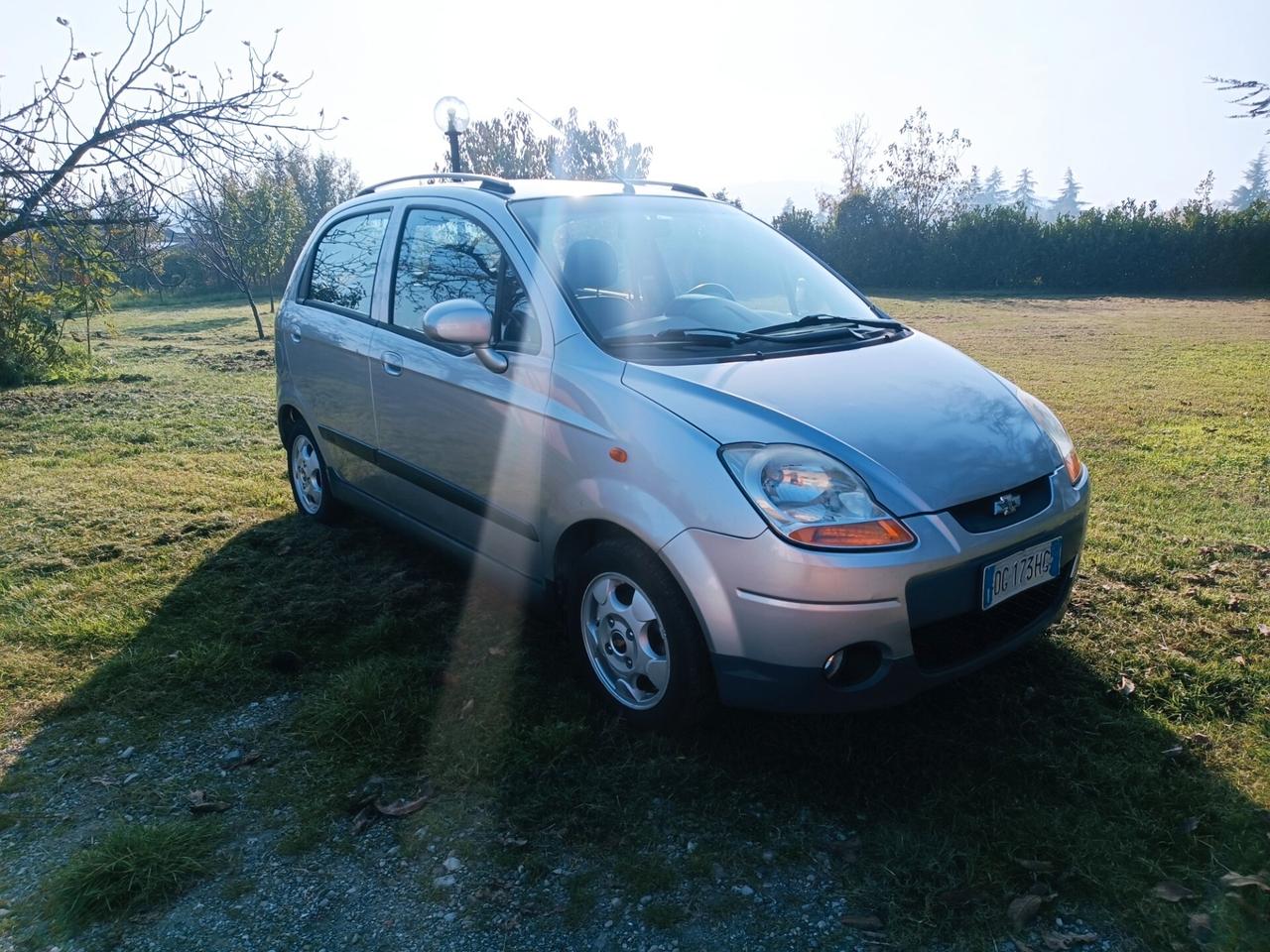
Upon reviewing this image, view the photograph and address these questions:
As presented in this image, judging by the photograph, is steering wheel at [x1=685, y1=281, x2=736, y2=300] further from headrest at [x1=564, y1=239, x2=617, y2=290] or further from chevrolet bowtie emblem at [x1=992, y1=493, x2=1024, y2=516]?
chevrolet bowtie emblem at [x1=992, y1=493, x2=1024, y2=516]

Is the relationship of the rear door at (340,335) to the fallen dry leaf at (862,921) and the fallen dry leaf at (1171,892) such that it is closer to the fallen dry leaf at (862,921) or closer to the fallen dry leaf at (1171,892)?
the fallen dry leaf at (862,921)

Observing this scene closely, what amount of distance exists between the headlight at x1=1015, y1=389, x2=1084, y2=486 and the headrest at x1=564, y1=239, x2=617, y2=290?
1.63m

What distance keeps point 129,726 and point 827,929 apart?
8.54ft

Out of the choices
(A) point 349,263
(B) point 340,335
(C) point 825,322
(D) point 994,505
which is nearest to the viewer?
(D) point 994,505

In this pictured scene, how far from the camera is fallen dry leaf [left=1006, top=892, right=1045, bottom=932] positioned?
2.22 meters

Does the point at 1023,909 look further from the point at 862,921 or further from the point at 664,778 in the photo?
the point at 664,778

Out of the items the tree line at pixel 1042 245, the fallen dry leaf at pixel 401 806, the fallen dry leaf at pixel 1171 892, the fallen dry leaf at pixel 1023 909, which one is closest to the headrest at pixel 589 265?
the fallen dry leaf at pixel 401 806

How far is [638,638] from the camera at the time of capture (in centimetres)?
292

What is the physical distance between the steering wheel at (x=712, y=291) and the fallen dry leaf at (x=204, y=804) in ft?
8.26

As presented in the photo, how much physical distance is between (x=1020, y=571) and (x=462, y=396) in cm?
215

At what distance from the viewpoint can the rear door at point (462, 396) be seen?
3.26m

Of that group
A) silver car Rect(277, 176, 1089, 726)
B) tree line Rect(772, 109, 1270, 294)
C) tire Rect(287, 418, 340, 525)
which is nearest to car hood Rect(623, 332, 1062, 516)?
silver car Rect(277, 176, 1089, 726)

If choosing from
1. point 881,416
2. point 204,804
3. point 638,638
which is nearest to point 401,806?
point 204,804

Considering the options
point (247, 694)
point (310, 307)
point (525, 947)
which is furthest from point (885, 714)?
point (310, 307)
